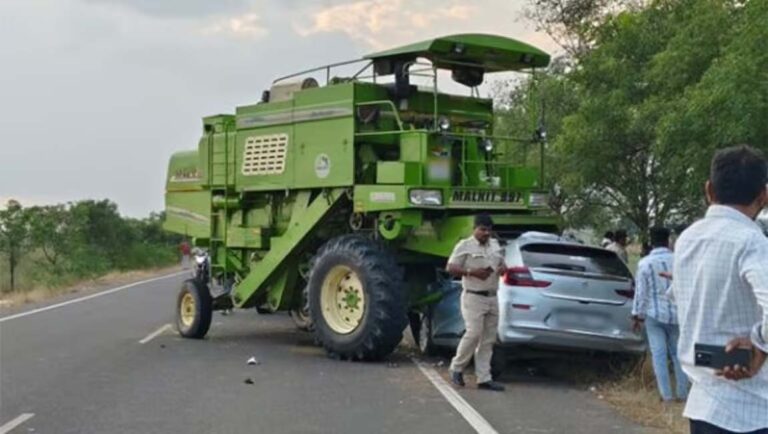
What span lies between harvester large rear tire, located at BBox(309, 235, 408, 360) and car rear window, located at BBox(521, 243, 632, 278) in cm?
178

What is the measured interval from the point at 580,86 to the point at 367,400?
8.37 meters

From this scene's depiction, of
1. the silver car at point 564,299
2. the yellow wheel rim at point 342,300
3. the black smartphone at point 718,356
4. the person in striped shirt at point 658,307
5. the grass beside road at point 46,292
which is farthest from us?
the grass beside road at point 46,292

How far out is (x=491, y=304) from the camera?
1085 centimetres

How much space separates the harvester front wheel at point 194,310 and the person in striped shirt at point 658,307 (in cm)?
703

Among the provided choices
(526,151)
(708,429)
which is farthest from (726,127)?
(708,429)

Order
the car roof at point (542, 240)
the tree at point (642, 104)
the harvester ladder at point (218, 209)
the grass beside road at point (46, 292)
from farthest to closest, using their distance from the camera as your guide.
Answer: the grass beside road at point (46, 292)
the harvester ladder at point (218, 209)
the tree at point (642, 104)
the car roof at point (542, 240)

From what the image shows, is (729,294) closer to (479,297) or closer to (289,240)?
(479,297)

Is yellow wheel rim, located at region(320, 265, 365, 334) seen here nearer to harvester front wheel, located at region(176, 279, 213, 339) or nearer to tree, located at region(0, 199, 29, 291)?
harvester front wheel, located at region(176, 279, 213, 339)

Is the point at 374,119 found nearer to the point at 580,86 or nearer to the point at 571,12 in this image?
A: the point at 580,86

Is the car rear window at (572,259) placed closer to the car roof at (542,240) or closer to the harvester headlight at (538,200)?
the car roof at (542,240)

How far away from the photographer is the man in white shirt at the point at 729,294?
3.74m

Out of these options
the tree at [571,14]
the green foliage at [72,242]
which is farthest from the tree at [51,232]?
the tree at [571,14]

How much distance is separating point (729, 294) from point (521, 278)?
7350 mm

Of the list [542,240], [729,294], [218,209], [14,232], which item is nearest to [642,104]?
[542,240]
